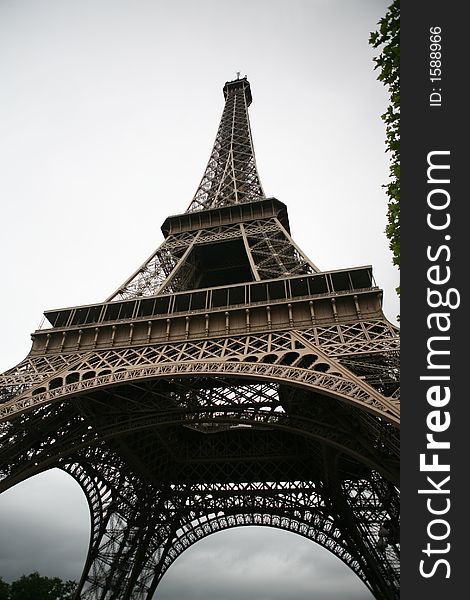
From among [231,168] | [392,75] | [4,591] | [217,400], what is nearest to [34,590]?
[4,591]

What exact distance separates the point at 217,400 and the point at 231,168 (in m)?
22.7

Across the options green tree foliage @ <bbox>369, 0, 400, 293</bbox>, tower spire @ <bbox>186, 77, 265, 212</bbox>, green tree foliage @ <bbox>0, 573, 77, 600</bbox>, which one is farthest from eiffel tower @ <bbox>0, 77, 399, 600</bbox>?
green tree foliage @ <bbox>0, 573, 77, 600</bbox>

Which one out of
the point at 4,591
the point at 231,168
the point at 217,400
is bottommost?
the point at 4,591

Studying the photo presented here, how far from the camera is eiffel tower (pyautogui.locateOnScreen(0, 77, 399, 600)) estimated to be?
1451 cm

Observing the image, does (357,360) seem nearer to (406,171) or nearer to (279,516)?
(406,171)

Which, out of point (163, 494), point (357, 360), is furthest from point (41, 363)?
point (163, 494)

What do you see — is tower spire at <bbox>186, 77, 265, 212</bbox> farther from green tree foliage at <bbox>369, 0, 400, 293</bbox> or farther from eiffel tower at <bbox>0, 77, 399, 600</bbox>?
green tree foliage at <bbox>369, 0, 400, 293</bbox>

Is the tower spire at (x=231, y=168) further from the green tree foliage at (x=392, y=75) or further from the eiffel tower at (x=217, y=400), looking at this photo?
the green tree foliage at (x=392, y=75)

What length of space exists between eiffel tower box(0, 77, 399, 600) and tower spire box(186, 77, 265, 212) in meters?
0.30

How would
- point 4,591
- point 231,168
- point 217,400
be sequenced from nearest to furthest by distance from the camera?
point 217,400 → point 231,168 → point 4,591

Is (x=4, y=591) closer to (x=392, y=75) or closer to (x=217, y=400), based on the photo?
(x=217, y=400)

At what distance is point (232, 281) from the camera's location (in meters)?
31.0

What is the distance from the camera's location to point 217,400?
18.9m

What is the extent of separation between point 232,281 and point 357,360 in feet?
58.5
